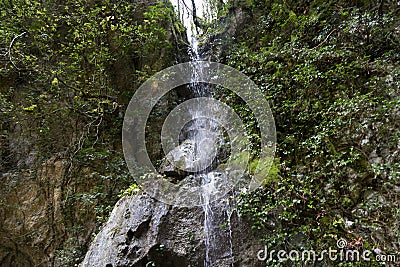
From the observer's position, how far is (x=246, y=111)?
5.02m

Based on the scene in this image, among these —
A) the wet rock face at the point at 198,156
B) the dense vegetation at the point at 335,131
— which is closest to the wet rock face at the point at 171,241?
the dense vegetation at the point at 335,131

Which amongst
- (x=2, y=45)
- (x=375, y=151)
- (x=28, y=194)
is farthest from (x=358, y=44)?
(x=28, y=194)

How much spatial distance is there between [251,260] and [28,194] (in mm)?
5602

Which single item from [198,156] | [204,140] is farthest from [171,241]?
[204,140]

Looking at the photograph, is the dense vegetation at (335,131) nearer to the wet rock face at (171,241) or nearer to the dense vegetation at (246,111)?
the dense vegetation at (246,111)

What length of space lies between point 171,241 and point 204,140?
2399 millimetres

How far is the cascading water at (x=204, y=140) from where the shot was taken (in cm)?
355

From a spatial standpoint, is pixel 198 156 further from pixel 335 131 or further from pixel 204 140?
pixel 335 131

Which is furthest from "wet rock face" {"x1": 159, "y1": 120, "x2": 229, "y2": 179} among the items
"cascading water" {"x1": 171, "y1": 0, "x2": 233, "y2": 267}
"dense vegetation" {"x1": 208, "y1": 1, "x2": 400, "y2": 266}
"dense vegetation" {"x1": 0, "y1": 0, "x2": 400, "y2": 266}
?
"dense vegetation" {"x1": 208, "y1": 1, "x2": 400, "y2": 266}

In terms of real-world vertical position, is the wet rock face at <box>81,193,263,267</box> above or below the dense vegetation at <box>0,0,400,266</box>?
below

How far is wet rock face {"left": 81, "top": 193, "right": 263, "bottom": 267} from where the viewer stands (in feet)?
11.3

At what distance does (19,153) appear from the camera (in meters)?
6.78

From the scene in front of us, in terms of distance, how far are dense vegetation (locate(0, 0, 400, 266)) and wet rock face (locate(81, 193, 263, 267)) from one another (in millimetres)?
296

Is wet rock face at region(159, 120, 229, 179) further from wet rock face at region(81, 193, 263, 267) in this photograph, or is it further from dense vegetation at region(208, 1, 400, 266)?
dense vegetation at region(208, 1, 400, 266)
